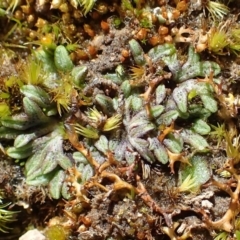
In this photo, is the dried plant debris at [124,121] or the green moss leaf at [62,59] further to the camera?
the green moss leaf at [62,59]

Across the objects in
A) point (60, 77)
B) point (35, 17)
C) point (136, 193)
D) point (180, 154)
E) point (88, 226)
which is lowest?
point (88, 226)

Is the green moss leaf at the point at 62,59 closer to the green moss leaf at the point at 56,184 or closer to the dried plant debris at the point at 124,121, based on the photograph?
the dried plant debris at the point at 124,121

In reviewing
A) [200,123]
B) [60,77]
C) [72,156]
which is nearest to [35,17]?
[60,77]

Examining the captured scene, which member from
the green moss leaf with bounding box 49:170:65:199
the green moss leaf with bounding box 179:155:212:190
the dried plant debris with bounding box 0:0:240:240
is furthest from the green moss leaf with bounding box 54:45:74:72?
the green moss leaf with bounding box 179:155:212:190

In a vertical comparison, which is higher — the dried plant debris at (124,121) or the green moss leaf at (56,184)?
the dried plant debris at (124,121)

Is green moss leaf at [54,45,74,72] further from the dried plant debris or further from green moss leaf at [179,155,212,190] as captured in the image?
green moss leaf at [179,155,212,190]

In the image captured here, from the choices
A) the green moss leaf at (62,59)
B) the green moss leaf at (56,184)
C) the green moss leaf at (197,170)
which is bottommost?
the green moss leaf at (56,184)

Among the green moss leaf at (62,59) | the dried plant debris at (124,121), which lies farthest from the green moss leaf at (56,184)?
the green moss leaf at (62,59)

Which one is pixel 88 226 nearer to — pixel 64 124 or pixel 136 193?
pixel 136 193

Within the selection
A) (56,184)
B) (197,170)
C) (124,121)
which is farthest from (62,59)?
(197,170)
